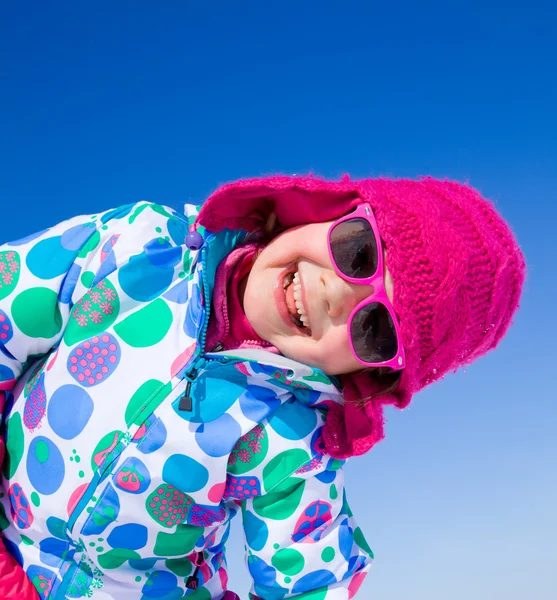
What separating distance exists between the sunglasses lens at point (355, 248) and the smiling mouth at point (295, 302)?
12cm

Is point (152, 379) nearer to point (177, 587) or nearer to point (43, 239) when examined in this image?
point (43, 239)

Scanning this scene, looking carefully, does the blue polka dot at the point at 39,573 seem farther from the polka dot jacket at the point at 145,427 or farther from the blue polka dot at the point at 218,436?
the blue polka dot at the point at 218,436

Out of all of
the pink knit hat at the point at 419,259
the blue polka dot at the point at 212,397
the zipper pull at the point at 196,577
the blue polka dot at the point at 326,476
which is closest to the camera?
the pink knit hat at the point at 419,259

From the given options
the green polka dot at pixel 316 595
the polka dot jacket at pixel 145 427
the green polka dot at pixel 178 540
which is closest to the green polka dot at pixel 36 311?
the polka dot jacket at pixel 145 427

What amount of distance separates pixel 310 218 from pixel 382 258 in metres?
0.23

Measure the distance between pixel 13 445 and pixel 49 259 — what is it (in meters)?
0.50

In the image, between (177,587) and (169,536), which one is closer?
(169,536)

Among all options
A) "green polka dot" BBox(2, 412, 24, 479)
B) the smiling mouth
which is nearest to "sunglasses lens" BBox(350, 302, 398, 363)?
the smiling mouth

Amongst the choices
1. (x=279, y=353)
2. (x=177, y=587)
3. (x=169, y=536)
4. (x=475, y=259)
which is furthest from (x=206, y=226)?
(x=177, y=587)

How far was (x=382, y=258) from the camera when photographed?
4.92 ft

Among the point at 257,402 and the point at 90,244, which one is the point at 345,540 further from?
the point at 90,244

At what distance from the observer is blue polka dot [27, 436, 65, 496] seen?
5.39 ft

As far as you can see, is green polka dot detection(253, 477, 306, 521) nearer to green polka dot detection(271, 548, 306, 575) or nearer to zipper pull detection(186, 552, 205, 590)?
green polka dot detection(271, 548, 306, 575)

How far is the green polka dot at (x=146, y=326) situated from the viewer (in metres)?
1.63
